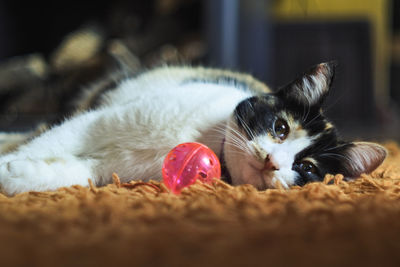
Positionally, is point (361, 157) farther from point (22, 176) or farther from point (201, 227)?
point (22, 176)

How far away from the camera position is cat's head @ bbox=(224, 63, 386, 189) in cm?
91

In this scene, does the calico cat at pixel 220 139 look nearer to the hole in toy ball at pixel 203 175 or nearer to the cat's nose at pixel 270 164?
the cat's nose at pixel 270 164

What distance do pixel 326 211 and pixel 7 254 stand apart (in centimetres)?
48

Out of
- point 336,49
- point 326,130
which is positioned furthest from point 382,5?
point 326,130

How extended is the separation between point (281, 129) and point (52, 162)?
56 centimetres

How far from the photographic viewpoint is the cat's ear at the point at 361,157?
99 cm

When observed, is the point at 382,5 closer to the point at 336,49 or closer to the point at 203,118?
the point at 336,49

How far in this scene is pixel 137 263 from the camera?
0.43 m

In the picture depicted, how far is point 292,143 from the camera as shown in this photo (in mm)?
952

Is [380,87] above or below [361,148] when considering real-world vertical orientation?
below

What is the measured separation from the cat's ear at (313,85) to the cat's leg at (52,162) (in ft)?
1.82

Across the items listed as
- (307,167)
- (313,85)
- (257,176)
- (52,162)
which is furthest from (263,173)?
(52,162)

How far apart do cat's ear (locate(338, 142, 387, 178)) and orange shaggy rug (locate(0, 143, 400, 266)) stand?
0.19 meters

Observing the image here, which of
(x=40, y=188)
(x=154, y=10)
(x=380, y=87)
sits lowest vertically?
(x=380, y=87)
